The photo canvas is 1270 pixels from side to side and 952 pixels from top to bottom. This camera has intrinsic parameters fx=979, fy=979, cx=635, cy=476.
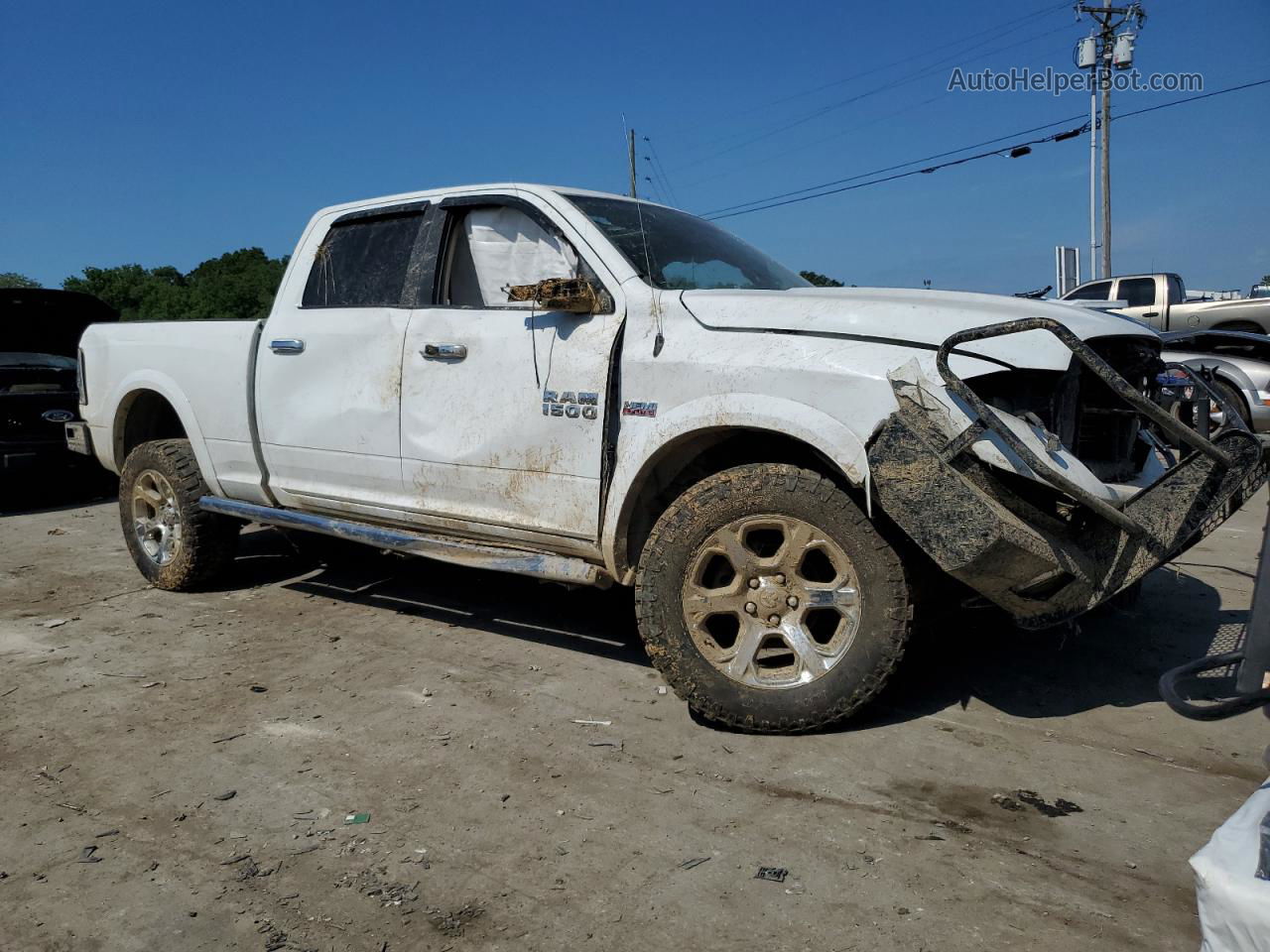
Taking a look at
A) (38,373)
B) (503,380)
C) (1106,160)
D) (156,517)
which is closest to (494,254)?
(503,380)

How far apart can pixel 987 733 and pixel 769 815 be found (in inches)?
39.8

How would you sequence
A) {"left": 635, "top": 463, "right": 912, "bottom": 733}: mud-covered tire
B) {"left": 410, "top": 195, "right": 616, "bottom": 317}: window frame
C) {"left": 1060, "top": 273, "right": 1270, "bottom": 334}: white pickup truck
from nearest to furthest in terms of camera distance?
1. {"left": 635, "top": 463, "right": 912, "bottom": 733}: mud-covered tire
2. {"left": 410, "top": 195, "right": 616, "bottom": 317}: window frame
3. {"left": 1060, "top": 273, "right": 1270, "bottom": 334}: white pickup truck

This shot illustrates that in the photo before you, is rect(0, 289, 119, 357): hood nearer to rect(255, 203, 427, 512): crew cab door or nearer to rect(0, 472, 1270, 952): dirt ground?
rect(255, 203, 427, 512): crew cab door

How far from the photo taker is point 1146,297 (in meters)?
17.1

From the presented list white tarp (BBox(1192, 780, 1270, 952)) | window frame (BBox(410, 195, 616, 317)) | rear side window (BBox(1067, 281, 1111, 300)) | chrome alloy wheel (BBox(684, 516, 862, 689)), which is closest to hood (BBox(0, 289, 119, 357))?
window frame (BBox(410, 195, 616, 317))

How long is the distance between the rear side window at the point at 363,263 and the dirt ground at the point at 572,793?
1.66m

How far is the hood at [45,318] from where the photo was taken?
909 cm

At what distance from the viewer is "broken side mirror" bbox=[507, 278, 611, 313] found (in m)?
3.71

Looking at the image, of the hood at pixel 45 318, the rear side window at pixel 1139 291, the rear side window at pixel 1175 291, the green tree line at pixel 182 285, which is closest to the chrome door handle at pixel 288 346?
the hood at pixel 45 318

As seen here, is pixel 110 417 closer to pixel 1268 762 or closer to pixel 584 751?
pixel 584 751

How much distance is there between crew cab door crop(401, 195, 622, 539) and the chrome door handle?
77 cm

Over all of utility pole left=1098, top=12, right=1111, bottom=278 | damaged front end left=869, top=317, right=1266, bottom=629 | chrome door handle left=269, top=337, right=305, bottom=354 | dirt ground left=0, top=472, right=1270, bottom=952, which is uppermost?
utility pole left=1098, top=12, right=1111, bottom=278

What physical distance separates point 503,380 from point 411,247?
1.01 meters

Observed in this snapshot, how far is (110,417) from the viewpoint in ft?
19.5
